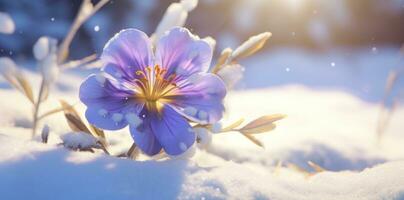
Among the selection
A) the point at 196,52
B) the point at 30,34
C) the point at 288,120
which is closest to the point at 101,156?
the point at 196,52

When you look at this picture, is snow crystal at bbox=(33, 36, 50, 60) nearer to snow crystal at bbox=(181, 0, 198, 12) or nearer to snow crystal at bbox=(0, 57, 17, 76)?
snow crystal at bbox=(0, 57, 17, 76)

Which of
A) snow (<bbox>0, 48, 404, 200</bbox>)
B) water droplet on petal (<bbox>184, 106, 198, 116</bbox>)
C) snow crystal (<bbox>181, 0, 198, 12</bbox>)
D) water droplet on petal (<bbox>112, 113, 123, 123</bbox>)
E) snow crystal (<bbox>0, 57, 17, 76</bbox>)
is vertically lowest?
snow (<bbox>0, 48, 404, 200</bbox>)

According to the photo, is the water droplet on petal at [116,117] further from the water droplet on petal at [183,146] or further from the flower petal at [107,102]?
the water droplet on petal at [183,146]

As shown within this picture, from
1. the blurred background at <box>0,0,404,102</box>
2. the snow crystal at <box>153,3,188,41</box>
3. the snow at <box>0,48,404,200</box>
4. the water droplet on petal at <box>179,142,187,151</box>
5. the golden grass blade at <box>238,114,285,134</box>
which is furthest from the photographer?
the blurred background at <box>0,0,404,102</box>

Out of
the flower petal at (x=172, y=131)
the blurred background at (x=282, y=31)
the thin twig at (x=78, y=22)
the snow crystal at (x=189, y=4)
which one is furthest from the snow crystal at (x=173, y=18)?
the blurred background at (x=282, y=31)

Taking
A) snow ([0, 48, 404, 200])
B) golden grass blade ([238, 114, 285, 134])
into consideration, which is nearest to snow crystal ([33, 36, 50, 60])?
snow ([0, 48, 404, 200])

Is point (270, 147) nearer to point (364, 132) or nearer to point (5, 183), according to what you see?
point (364, 132)
